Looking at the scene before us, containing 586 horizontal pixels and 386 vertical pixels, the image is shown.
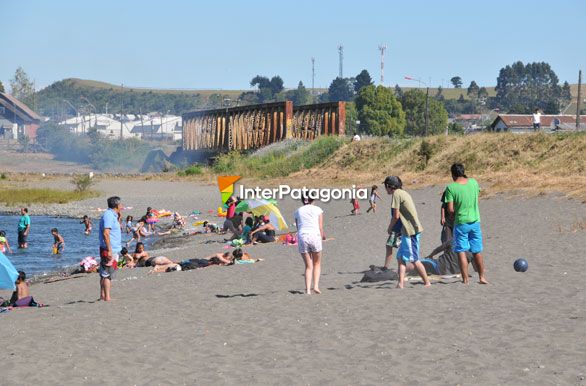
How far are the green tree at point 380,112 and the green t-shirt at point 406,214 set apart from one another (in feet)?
263

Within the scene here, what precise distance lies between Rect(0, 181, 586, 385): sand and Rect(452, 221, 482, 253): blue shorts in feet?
1.62

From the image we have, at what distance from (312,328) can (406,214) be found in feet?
8.32

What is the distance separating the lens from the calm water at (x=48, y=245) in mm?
23750

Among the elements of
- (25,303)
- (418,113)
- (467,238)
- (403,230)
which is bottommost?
(25,303)

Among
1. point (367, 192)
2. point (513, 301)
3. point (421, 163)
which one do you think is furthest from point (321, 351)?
point (421, 163)

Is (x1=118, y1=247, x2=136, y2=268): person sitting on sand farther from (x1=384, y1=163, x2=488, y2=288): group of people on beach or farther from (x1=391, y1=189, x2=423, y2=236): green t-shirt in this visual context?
(x1=391, y1=189, x2=423, y2=236): green t-shirt

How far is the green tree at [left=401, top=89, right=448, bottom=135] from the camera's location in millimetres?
97812

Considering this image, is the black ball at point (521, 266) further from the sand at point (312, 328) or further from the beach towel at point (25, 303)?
the beach towel at point (25, 303)

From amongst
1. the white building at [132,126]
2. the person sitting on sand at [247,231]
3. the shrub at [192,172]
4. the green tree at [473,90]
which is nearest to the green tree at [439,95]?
the green tree at [473,90]

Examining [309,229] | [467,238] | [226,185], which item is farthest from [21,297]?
[226,185]

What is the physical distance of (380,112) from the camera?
9419cm

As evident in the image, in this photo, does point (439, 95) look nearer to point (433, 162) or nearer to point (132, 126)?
point (132, 126)

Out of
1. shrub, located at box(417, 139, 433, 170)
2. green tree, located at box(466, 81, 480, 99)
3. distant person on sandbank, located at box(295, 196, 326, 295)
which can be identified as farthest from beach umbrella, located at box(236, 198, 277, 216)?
green tree, located at box(466, 81, 480, 99)

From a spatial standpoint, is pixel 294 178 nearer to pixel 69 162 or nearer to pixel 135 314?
pixel 135 314
